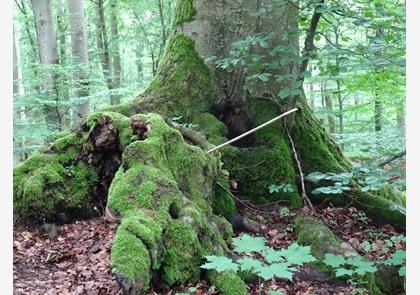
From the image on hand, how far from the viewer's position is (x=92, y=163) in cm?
459

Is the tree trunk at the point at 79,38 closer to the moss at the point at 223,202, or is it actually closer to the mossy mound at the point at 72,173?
the mossy mound at the point at 72,173

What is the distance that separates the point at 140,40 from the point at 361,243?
369 inches

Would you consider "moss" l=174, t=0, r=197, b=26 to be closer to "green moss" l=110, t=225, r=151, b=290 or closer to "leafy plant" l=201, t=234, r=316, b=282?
"green moss" l=110, t=225, r=151, b=290

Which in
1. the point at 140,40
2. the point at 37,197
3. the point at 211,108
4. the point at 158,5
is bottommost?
the point at 37,197

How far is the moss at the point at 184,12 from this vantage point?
6052 millimetres

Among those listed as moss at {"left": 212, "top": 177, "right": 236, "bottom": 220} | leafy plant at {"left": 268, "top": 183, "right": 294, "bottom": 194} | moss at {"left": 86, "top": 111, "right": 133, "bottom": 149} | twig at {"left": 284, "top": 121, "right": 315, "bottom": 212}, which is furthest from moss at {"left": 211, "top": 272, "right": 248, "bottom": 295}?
twig at {"left": 284, "top": 121, "right": 315, "bottom": 212}

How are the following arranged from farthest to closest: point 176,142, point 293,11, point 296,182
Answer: point 293,11 < point 296,182 < point 176,142

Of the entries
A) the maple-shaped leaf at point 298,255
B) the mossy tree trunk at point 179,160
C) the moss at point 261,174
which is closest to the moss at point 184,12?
the mossy tree trunk at point 179,160

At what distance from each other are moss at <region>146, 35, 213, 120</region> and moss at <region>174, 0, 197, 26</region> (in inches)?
12.7

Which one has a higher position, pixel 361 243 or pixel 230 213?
pixel 230 213

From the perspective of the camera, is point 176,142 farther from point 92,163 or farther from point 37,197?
point 37,197
